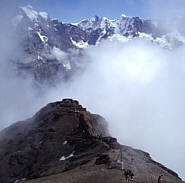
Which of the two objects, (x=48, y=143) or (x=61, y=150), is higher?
(x=48, y=143)

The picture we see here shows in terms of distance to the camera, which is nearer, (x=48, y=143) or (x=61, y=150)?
(x=61, y=150)

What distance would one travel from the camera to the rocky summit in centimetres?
9012

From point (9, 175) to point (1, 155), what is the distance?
1941 cm

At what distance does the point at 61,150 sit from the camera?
131375mm

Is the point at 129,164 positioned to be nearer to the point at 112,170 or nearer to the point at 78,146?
the point at 112,170

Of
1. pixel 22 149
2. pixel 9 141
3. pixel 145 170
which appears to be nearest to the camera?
pixel 145 170

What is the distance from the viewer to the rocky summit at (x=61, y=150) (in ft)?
296

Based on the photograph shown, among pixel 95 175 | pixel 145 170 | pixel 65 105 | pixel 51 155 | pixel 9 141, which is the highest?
pixel 65 105

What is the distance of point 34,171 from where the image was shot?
125562 mm

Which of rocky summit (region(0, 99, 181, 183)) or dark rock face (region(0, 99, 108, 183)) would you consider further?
dark rock face (region(0, 99, 108, 183))

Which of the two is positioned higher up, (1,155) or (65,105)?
(65,105)

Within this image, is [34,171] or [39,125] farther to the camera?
[39,125]

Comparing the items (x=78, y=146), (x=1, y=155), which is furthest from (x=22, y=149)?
(x=78, y=146)

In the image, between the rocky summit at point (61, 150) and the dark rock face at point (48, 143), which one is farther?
the dark rock face at point (48, 143)
